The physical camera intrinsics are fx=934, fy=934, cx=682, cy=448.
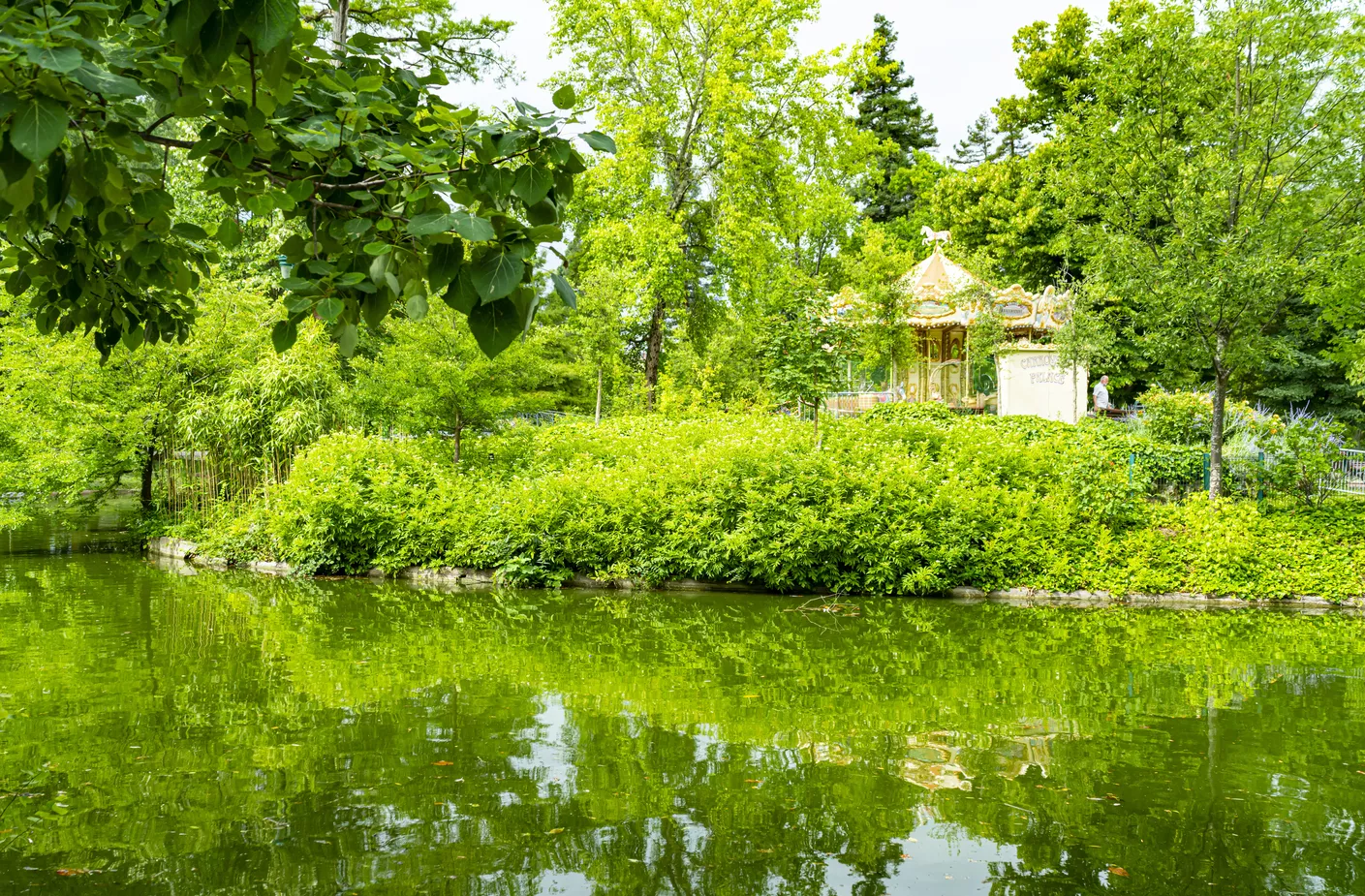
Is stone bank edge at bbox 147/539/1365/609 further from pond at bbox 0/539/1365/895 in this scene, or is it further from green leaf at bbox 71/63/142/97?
green leaf at bbox 71/63/142/97

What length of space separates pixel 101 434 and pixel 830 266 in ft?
73.3

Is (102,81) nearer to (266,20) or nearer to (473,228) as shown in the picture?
(266,20)

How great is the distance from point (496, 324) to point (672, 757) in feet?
12.7

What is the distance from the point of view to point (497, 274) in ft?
6.45

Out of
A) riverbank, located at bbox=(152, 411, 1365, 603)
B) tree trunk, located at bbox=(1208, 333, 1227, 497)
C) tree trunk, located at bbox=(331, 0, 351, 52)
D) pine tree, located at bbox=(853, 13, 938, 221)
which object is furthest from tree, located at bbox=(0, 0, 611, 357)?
pine tree, located at bbox=(853, 13, 938, 221)

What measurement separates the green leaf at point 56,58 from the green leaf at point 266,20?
292 millimetres

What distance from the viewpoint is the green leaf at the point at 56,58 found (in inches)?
63.6

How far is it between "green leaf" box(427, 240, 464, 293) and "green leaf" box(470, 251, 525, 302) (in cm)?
14

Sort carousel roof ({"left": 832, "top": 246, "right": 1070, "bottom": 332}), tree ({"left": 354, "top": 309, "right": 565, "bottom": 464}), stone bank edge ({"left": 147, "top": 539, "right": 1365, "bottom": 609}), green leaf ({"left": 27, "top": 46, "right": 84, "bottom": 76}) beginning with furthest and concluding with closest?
carousel roof ({"left": 832, "top": 246, "right": 1070, "bottom": 332})
tree ({"left": 354, "top": 309, "right": 565, "bottom": 464})
stone bank edge ({"left": 147, "top": 539, "right": 1365, "bottom": 609})
green leaf ({"left": 27, "top": 46, "right": 84, "bottom": 76})

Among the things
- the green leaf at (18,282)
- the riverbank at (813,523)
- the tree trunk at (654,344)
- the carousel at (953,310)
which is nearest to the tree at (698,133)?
the tree trunk at (654,344)

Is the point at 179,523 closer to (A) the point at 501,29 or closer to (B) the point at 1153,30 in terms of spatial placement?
(A) the point at 501,29

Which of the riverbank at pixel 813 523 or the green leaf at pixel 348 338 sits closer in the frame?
the green leaf at pixel 348 338

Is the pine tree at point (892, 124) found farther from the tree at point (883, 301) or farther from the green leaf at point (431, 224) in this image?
the green leaf at point (431, 224)

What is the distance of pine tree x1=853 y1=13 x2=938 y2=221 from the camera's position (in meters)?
41.1
